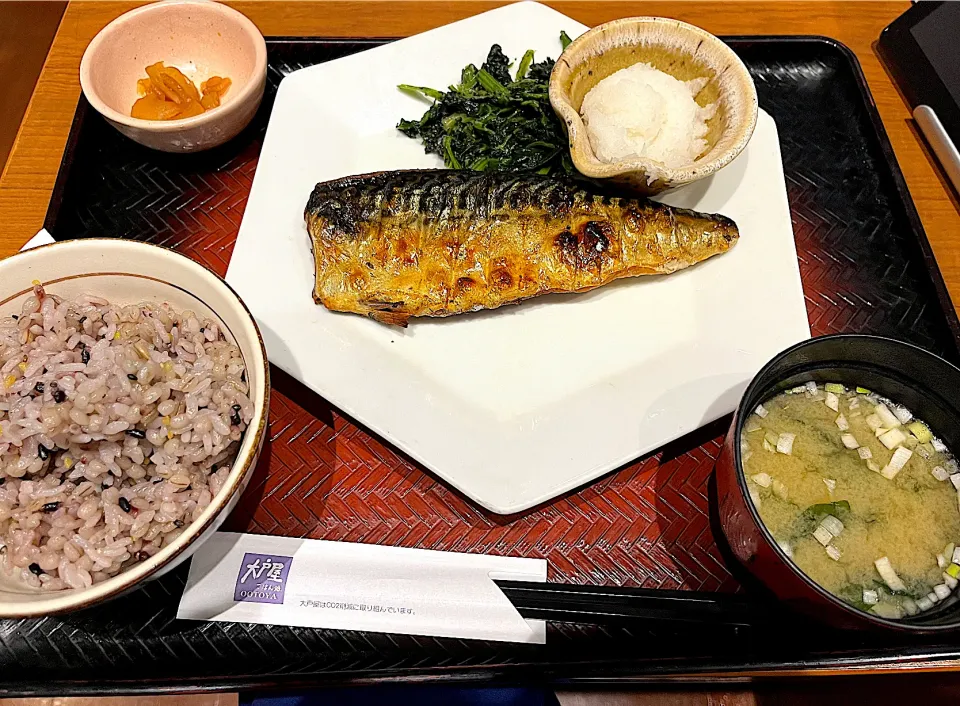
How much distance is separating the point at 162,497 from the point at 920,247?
102 inches

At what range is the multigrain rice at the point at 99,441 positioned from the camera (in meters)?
1.48

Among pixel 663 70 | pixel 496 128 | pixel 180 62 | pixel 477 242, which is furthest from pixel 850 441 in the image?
pixel 180 62

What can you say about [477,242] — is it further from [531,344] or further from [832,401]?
[832,401]

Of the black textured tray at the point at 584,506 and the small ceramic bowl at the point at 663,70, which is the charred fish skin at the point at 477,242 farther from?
the black textured tray at the point at 584,506

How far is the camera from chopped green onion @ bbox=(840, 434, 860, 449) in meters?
1.77

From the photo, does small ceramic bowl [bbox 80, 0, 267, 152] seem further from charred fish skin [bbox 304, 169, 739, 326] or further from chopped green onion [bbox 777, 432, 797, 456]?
chopped green onion [bbox 777, 432, 797, 456]

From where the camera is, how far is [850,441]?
177 cm

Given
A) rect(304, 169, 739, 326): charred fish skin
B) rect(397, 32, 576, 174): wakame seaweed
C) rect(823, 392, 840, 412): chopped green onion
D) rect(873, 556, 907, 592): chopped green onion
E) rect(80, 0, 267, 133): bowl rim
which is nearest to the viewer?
rect(873, 556, 907, 592): chopped green onion

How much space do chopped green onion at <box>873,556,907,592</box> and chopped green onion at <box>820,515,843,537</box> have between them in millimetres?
109

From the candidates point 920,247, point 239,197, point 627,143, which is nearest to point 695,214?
point 627,143

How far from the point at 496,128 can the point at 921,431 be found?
5.70 ft

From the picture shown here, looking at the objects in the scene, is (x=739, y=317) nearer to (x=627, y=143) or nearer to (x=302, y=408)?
(x=627, y=143)

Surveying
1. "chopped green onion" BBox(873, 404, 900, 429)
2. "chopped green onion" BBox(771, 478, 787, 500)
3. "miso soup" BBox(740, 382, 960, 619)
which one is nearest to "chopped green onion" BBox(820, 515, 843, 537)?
"miso soup" BBox(740, 382, 960, 619)

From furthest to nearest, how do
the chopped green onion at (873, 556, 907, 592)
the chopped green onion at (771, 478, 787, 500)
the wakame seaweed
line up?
the wakame seaweed → the chopped green onion at (771, 478, 787, 500) → the chopped green onion at (873, 556, 907, 592)
